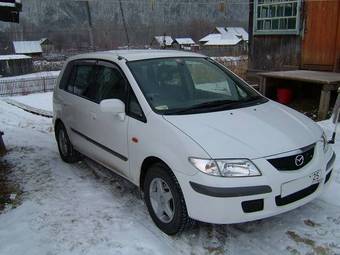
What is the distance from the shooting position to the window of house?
9.66 metres

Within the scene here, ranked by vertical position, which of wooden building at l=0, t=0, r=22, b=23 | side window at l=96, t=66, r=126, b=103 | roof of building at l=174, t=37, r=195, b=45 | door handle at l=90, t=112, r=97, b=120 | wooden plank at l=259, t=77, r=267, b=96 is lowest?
wooden plank at l=259, t=77, r=267, b=96

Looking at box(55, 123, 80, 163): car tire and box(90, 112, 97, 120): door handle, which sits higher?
box(90, 112, 97, 120): door handle

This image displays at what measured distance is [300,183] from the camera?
10.3 ft

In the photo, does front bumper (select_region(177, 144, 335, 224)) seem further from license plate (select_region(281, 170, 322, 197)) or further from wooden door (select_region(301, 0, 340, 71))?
wooden door (select_region(301, 0, 340, 71))

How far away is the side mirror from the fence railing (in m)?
22.9

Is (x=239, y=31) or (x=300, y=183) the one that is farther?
(x=239, y=31)

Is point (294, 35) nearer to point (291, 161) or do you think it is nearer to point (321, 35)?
point (321, 35)

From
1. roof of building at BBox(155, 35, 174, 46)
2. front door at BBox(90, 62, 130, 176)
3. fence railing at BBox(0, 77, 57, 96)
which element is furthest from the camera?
roof of building at BBox(155, 35, 174, 46)

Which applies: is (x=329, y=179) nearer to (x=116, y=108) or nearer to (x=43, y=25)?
(x=116, y=108)

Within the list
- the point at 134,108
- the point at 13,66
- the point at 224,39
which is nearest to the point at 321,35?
the point at 134,108

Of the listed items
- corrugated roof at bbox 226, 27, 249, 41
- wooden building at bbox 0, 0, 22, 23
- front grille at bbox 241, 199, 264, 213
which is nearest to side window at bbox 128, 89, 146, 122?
front grille at bbox 241, 199, 264, 213

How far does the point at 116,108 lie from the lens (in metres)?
3.77

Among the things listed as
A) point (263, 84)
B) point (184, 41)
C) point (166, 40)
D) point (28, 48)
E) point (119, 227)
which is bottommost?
point (119, 227)

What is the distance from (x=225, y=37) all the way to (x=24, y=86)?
5200 centimetres
